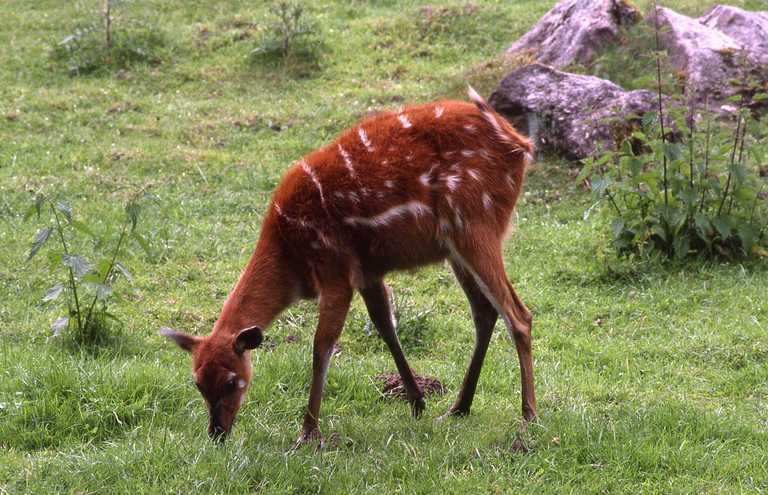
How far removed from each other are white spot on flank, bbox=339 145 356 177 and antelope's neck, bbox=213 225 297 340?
22.3 inches

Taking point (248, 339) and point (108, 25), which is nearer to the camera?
point (248, 339)

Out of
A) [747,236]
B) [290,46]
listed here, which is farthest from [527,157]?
[290,46]

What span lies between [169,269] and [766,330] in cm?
483

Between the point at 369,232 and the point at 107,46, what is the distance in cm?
1037

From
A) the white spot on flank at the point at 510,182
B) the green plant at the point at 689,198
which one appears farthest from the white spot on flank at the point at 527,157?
the green plant at the point at 689,198

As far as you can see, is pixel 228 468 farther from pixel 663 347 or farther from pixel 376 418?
pixel 663 347

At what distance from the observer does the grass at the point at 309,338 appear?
15.9 feet

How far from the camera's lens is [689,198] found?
7.96m

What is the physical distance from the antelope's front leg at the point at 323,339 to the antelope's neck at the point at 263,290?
0.96 ft

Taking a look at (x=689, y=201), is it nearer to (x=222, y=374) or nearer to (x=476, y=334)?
(x=476, y=334)

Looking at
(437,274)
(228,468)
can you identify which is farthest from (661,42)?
(228,468)

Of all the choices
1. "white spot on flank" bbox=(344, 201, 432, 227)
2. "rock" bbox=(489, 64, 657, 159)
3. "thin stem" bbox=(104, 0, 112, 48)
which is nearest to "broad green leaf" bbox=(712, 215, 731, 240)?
"rock" bbox=(489, 64, 657, 159)

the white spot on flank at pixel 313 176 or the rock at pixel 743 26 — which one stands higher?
the white spot on flank at pixel 313 176

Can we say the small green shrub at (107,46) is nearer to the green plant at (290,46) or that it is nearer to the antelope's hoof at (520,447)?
the green plant at (290,46)
